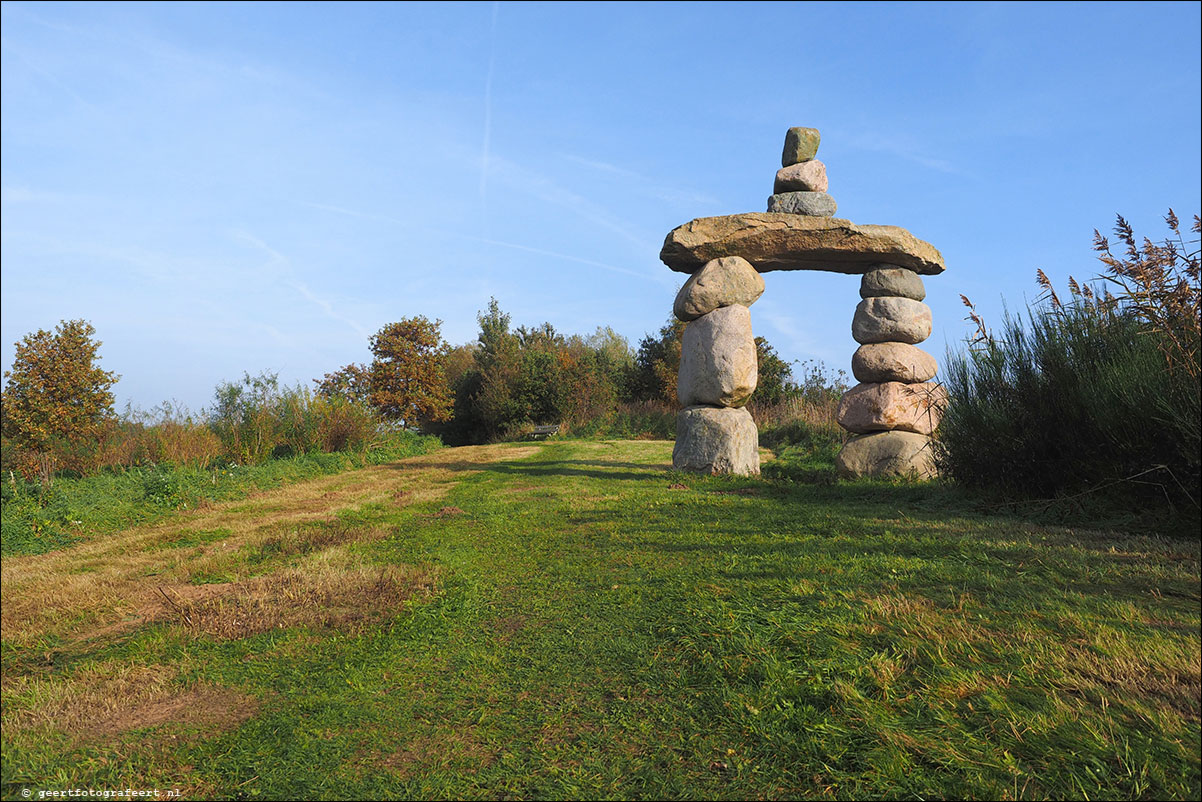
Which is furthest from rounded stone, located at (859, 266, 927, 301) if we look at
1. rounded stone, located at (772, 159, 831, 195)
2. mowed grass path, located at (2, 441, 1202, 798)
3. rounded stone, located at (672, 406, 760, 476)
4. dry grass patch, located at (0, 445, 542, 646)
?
dry grass patch, located at (0, 445, 542, 646)

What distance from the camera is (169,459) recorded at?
1066 centimetres

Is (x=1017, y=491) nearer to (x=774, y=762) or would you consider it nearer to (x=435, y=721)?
(x=774, y=762)

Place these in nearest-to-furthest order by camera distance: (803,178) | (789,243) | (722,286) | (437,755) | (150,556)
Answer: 1. (437,755)
2. (150,556)
3. (722,286)
4. (789,243)
5. (803,178)

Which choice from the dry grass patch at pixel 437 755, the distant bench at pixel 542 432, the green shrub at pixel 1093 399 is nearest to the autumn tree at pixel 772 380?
the distant bench at pixel 542 432

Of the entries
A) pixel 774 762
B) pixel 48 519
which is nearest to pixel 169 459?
pixel 48 519

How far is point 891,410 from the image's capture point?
34.2ft

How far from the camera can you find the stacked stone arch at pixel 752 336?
10.1m

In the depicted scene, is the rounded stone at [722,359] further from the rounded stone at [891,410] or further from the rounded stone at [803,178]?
the rounded stone at [803,178]

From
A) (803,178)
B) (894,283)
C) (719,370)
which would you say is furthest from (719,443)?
(803,178)

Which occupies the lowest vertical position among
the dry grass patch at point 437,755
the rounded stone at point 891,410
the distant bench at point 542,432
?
the dry grass patch at point 437,755

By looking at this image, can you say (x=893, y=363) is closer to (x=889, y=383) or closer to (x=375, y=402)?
(x=889, y=383)

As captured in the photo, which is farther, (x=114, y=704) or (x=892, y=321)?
(x=892, y=321)

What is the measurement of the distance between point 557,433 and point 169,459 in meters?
12.3

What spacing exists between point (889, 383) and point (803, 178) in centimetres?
355
